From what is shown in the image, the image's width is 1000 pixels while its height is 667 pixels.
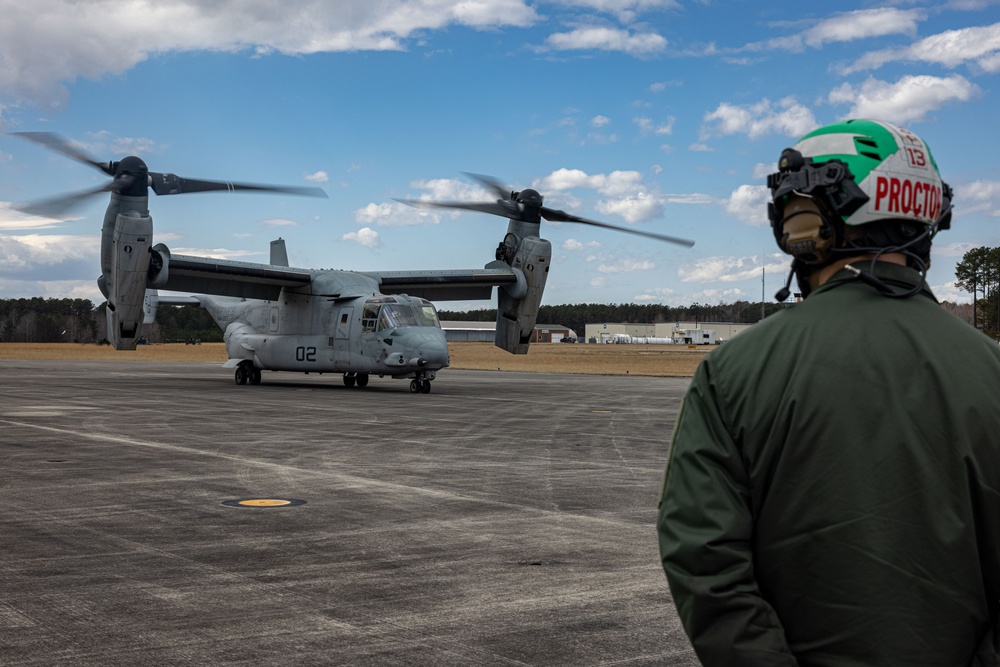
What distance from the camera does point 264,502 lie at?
1005cm

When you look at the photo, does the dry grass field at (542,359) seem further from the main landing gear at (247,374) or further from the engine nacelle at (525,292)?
the main landing gear at (247,374)

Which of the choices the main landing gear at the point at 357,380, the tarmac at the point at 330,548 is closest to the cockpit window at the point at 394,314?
the main landing gear at the point at 357,380

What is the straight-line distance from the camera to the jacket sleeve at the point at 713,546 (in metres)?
2.18

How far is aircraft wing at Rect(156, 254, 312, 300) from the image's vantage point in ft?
104

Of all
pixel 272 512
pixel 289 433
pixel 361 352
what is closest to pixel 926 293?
pixel 272 512

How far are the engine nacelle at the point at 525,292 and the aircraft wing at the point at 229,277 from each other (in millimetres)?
6935

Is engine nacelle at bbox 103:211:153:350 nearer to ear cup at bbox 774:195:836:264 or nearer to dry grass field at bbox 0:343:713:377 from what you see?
dry grass field at bbox 0:343:713:377

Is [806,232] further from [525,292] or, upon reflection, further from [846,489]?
[525,292]

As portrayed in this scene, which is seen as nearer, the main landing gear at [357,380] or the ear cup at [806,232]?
the ear cup at [806,232]

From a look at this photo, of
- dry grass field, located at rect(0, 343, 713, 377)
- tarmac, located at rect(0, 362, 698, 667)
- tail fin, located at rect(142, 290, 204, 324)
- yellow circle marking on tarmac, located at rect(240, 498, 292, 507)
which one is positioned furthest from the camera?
dry grass field, located at rect(0, 343, 713, 377)

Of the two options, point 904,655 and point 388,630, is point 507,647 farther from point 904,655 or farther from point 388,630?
point 904,655

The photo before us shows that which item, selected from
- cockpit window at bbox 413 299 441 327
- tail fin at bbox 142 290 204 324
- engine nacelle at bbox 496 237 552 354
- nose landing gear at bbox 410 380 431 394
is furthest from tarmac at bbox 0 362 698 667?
tail fin at bbox 142 290 204 324

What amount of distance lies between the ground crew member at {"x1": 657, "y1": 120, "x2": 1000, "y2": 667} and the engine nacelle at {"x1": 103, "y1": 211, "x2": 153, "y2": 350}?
95.6ft

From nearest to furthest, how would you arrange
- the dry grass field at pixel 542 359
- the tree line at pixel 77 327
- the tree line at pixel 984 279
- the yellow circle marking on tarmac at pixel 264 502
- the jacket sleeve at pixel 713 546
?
the jacket sleeve at pixel 713 546
the yellow circle marking on tarmac at pixel 264 502
the dry grass field at pixel 542 359
the tree line at pixel 984 279
the tree line at pixel 77 327
